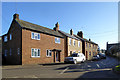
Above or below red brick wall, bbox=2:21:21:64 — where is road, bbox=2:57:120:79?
below

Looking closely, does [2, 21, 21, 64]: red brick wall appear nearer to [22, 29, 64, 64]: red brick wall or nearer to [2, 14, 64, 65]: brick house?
[2, 14, 64, 65]: brick house

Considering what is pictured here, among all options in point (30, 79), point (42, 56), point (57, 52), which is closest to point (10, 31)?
point (42, 56)

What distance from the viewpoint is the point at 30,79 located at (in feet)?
27.5

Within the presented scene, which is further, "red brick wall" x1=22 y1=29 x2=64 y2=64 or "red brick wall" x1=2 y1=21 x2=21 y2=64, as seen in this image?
"red brick wall" x1=2 y1=21 x2=21 y2=64

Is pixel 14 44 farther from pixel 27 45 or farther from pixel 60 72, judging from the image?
pixel 60 72

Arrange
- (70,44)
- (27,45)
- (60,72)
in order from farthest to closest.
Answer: (70,44)
(27,45)
(60,72)

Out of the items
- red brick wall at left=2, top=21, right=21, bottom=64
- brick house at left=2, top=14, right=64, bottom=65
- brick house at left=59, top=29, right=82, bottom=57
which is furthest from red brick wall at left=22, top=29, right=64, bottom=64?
brick house at left=59, top=29, right=82, bottom=57

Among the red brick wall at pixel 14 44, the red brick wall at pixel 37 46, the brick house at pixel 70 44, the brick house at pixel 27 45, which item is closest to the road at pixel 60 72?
the red brick wall at pixel 37 46

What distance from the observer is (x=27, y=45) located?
1944cm

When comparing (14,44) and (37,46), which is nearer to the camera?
(14,44)

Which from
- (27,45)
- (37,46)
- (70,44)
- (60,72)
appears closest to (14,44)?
(27,45)

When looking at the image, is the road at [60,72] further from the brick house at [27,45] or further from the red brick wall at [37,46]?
the brick house at [27,45]

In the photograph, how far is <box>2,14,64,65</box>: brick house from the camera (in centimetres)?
1905

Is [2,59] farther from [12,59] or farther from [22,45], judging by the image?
[22,45]
